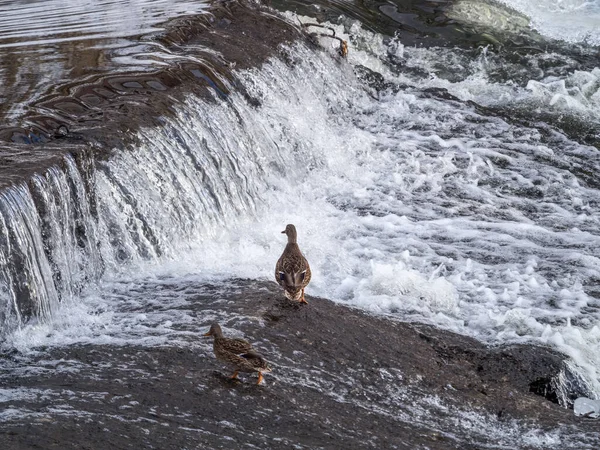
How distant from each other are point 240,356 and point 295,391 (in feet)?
1.31

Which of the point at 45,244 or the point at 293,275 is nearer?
the point at 293,275

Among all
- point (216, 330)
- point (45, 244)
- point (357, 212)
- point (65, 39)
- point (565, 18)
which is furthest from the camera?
point (565, 18)

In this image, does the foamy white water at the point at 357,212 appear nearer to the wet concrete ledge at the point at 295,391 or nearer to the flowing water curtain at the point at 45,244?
the flowing water curtain at the point at 45,244

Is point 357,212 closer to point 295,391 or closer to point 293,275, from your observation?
point 293,275

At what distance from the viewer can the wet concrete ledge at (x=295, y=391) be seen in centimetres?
492

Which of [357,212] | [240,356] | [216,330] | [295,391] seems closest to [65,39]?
[357,212]

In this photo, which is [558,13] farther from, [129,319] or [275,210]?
[129,319]

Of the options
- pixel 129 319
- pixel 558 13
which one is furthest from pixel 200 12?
pixel 558 13

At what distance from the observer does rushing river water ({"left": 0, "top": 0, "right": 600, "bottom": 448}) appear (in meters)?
6.79

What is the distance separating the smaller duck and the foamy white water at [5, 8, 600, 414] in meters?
0.70

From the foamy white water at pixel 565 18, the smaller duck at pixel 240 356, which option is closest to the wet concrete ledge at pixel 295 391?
the smaller duck at pixel 240 356

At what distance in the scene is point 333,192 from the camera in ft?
32.1

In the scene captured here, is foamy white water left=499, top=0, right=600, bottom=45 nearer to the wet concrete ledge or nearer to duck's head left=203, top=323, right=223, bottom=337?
the wet concrete ledge

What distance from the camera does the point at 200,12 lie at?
36.7 ft
